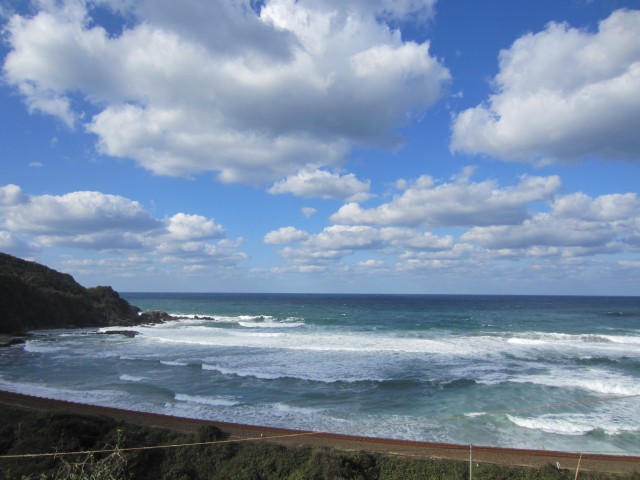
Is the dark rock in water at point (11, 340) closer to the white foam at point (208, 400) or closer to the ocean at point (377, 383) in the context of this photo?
the ocean at point (377, 383)

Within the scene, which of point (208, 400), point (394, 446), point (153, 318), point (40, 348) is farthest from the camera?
point (153, 318)

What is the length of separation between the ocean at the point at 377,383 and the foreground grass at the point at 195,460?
337 centimetres

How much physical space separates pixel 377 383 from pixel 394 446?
849 centimetres

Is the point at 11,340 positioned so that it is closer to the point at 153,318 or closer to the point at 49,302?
the point at 49,302

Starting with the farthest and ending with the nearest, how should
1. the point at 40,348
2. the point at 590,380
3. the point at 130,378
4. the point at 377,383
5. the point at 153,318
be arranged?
the point at 153,318, the point at 40,348, the point at 130,378, the point at 590,380, the point at 377,383

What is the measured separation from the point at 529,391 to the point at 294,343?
65.9 feet

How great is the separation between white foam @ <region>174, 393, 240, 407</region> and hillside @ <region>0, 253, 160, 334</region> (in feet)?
103

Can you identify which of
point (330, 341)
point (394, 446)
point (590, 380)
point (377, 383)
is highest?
point (330, 341)

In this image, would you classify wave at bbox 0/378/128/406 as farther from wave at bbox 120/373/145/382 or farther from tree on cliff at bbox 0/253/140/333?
tree on cliff at bbox 0/253/140/333

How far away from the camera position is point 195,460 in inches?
463

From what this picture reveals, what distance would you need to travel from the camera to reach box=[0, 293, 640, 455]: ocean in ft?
49.6

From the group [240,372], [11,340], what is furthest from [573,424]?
[11,340]

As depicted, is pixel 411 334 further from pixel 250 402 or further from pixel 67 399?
pixel 67 399

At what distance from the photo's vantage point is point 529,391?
19484 mm
